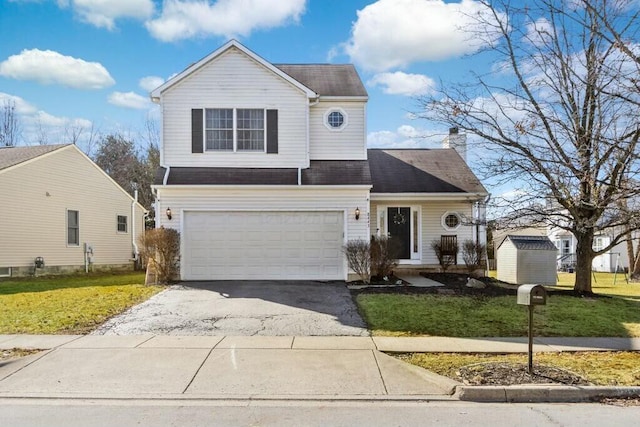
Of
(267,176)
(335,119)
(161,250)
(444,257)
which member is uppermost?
(335,119)

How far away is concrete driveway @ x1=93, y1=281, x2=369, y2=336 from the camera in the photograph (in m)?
9.27

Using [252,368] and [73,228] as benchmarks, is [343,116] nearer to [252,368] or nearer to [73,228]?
[252,368]

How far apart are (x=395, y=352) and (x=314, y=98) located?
9624 millimetres

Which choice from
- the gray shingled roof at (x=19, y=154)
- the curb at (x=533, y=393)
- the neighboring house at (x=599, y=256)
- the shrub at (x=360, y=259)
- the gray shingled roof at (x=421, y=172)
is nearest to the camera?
the curb at (x=533, y=393)

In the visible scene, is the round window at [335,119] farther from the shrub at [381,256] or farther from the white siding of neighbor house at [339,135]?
the shrub at [381,256]

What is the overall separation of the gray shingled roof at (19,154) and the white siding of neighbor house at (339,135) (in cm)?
1143

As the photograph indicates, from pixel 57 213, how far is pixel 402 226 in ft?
45.4

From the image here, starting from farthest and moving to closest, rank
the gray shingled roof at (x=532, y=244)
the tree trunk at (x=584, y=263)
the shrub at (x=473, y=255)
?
the gray shingled roof at (x=532, y=244)
the shrub at (x=473, y=255)
the tree trunk at (x=584, y=263)

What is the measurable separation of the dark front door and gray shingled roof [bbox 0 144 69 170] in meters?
13.9

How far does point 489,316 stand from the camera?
10188 millimetres

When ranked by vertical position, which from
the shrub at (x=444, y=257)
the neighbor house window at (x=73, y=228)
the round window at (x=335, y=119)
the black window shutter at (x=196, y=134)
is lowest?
the shrub at (x=444, y=257)

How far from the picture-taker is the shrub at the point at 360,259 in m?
14.1

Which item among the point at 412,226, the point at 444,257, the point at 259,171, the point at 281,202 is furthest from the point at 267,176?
the point at 444,257

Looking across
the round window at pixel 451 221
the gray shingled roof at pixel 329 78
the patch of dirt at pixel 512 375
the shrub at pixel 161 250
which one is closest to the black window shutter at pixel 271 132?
the gray shingled roof at pixel 329 78
